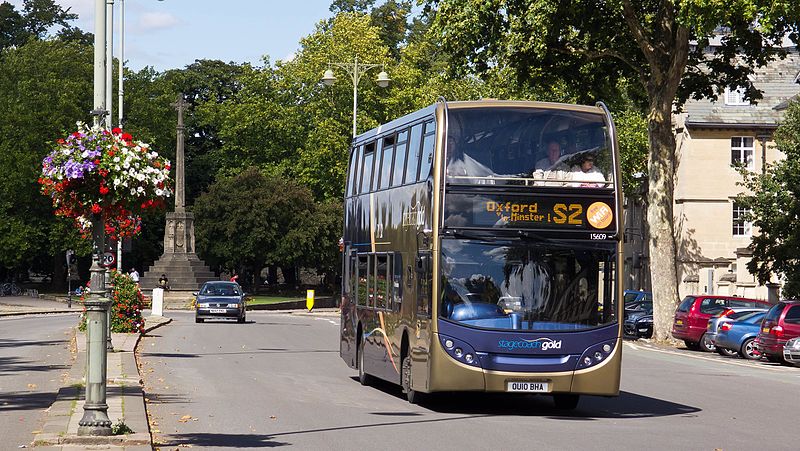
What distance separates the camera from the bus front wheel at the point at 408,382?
18875 mm

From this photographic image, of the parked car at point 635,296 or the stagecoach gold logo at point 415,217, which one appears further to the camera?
the parked car at point 635,296

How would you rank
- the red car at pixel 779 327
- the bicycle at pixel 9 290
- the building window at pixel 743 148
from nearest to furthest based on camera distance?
the red car at pixel 779 327
the building window at pixel 743 148
the bicycle at pixel 9 290

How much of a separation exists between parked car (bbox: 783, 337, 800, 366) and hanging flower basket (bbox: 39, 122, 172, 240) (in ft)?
68.9

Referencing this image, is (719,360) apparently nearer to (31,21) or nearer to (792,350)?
(792,350)

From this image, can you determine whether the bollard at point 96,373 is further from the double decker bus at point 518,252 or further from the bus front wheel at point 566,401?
the bus front wheel at point 566,401

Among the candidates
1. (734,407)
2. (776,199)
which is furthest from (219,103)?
(734,407)

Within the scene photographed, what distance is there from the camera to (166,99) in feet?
296

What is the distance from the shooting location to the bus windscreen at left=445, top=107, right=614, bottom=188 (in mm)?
17688

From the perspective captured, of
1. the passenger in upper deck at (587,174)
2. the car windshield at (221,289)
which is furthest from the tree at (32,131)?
the passenger in upper deck at (587,174)

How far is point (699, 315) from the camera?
39.2m

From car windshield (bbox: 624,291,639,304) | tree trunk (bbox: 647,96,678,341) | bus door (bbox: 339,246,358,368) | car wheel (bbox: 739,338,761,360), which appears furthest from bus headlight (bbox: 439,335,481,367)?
car windshield (bbox: 624,291,639,304)

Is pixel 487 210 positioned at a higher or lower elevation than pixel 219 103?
lower

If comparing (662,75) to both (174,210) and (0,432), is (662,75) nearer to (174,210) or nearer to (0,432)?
(0,432)

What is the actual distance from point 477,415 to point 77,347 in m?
15.0
